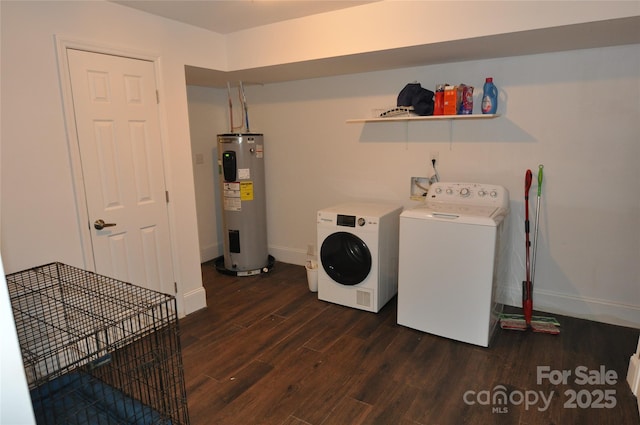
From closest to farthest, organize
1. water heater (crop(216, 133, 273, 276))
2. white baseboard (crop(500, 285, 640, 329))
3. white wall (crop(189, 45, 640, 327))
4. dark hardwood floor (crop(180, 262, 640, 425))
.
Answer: dark hardwood floor (crop(180, 262, 640, 425)) < white wall (crop(189, 45, 640, 327)) < white baseboard (crop(500, 285, 640, 329)) < water heater (crop(216, 133, 273, 276))

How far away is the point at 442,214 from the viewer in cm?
280

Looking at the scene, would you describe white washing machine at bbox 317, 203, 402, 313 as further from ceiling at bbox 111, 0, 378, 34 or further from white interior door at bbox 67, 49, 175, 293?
ceiling at bbox 111, 0, 378, 34

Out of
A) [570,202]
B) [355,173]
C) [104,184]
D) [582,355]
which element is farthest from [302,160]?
[582,355]

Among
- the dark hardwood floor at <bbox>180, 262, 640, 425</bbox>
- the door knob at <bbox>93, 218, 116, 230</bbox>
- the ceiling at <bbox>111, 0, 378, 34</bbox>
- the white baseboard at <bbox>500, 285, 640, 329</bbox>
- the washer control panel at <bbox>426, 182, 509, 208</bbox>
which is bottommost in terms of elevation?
the dark hardwood floor at <bbox>180, 262, 640, 425</bbox>

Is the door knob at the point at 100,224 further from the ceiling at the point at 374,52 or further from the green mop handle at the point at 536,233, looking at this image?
the green mop handle at the point at 536,233

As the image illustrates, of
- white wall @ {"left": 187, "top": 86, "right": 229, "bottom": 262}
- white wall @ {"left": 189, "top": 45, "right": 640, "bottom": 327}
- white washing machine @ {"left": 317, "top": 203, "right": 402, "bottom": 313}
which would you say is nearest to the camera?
white wall @ {"left": 189, "top": 45, "right": 640, "bottom": 327}

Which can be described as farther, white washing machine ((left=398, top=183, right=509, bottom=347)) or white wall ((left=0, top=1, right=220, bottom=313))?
white washing machine ((left=398, top=183, right=509, bottom=347))

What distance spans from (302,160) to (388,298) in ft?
5.75

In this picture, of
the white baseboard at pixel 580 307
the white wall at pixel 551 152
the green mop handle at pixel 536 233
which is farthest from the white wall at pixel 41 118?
the white baseboard at pixel 580 307

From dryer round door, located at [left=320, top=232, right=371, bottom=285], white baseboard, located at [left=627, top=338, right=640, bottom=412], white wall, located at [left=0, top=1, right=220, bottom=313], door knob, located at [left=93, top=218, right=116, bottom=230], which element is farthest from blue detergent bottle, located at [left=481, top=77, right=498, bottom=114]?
door knob, located at [left=93, top=218, right=116, bottom=230]

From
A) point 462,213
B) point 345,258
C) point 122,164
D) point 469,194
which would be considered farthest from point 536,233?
point 122,164

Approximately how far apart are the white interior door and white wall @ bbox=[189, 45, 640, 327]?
5.98 ft

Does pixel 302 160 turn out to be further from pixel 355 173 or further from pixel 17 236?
pixel 17 236

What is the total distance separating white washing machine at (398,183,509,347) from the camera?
2660 millimetres
